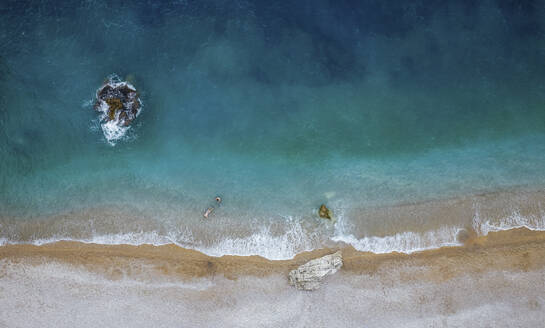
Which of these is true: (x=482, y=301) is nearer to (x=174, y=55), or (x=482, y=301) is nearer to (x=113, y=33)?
(x=174, y=55)

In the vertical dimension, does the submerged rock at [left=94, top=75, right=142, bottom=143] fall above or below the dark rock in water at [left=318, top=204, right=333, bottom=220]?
above

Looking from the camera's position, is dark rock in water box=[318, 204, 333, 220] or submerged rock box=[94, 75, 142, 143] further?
submerged rock box=[94, 75, 142, 143]

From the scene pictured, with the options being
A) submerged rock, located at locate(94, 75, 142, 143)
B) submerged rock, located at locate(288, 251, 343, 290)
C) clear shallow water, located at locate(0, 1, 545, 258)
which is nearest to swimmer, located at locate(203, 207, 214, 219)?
clear shallow water, located at locate(0, 1, 545, 258)

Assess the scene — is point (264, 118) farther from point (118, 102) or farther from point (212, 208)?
point (118, 102)

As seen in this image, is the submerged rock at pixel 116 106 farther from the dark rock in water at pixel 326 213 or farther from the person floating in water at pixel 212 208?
the dark rock in water at pixel 326 213

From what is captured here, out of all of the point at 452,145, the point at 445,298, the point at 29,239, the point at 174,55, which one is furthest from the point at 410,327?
the point at 29,239

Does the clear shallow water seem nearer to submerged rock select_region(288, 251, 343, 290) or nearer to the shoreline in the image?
the shoreline
